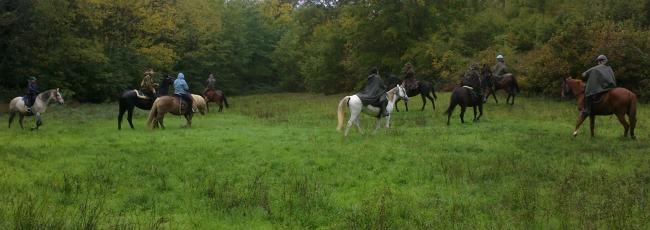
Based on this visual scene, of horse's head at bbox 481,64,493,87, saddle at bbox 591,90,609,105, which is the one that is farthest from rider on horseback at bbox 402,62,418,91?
saddle at bbox 591,90,609,105

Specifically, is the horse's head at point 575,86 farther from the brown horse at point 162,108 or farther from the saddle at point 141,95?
the saddle at point 141,95

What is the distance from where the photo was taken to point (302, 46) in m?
59.1

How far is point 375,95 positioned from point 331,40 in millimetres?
32932

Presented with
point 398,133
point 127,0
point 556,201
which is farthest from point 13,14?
point 556,201

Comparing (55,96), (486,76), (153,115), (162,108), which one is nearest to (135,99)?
(153,115)

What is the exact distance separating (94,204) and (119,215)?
73cm

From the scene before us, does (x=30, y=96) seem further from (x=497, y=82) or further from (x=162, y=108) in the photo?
(x=497, y=82)

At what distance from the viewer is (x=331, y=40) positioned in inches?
1930

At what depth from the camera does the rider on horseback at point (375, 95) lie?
1652cm

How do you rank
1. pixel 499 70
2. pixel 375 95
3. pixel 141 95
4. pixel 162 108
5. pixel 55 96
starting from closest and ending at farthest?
pixel 375 95
pixel 162 108
pixel 141 95
pixel 55 96
pixel 499 70

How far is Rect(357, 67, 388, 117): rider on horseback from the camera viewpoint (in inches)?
650

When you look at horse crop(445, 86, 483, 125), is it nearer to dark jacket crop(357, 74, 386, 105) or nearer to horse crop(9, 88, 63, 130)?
dark jacket crop(357, 74, 386, 105)

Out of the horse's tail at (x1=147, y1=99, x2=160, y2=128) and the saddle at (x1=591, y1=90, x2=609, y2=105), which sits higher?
the saddle at (x1=591, y1=90, x2=609, y2=105)

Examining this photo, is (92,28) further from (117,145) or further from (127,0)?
(117,145)
